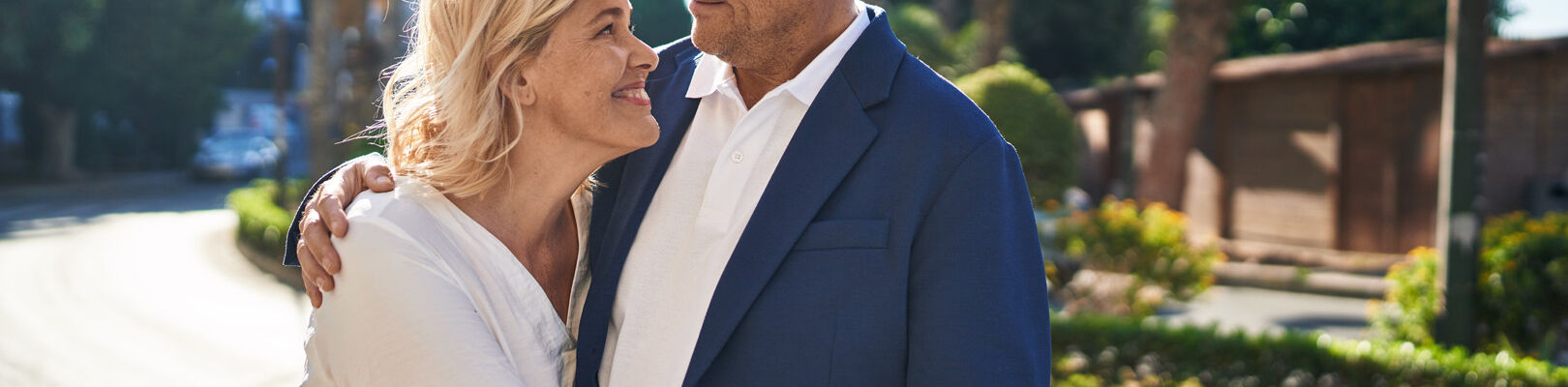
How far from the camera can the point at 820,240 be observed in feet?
6.03

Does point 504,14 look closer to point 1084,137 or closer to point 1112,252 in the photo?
point 1112,252

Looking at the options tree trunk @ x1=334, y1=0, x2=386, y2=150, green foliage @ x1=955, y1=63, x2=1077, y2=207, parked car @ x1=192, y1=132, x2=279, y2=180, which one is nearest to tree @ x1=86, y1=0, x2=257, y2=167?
parked car @ x1=192, y1=132, x2=279, y2=180

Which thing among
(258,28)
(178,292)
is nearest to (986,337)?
(178,292)

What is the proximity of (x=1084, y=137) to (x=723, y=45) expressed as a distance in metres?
22.0

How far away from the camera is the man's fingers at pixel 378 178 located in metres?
2.00

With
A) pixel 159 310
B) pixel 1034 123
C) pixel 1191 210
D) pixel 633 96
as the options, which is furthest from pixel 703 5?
pixel 1191 210

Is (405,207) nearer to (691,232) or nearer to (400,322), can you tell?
(400,322)

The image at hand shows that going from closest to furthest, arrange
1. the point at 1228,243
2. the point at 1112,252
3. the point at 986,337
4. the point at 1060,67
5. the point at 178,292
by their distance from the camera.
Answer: the point at 986,337, the point at 1112,252, the point at 178,292, the point at 1228,243, the point at 1060,67

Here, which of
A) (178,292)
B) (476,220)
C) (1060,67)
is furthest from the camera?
(1060,67)

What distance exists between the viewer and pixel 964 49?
23.4 metres

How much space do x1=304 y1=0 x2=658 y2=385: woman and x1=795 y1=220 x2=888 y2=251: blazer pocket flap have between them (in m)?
0.38

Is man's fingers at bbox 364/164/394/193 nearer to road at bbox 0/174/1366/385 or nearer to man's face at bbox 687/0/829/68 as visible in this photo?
man's face at bbox 687/0/829/68

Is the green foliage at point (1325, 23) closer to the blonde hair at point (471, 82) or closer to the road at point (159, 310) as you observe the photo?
the road at point (159, 310)

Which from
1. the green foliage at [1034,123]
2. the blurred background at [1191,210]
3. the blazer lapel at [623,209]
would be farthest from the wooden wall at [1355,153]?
the blazer lapel at [623,209]
